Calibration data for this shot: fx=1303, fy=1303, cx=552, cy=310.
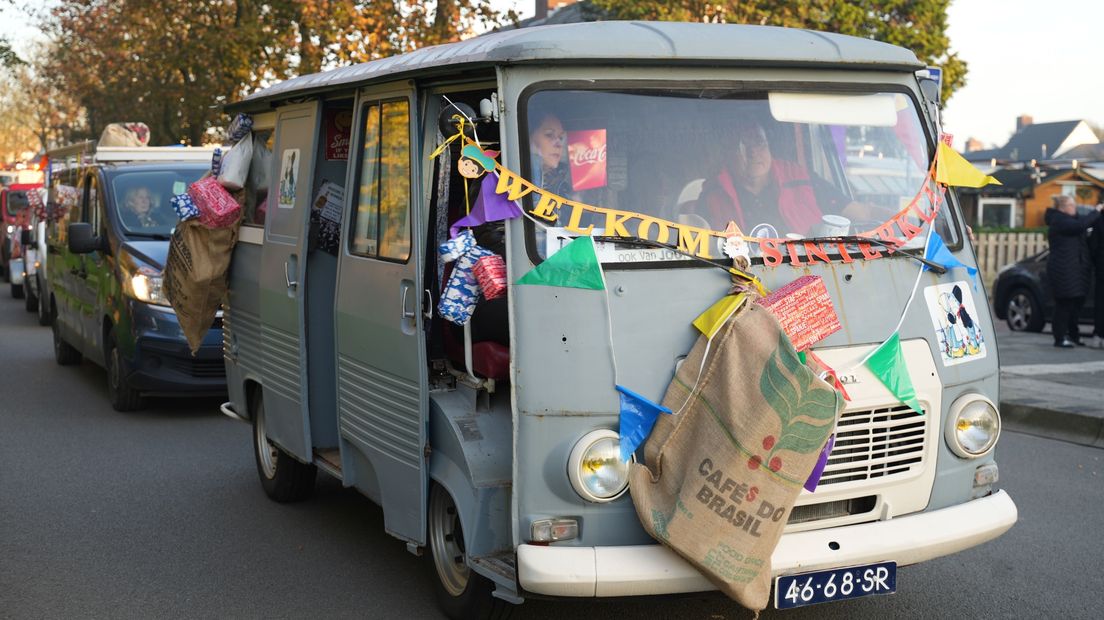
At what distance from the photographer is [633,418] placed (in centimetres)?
444

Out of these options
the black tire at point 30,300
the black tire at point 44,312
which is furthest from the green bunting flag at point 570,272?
the black tire at point 30,300

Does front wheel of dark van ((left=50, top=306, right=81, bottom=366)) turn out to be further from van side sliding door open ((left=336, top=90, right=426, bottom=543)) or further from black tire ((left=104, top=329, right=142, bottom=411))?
van side sliding door open ((left=336, top=90, right=426, bottom=543))

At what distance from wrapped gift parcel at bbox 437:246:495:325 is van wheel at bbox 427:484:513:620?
746 millimetres

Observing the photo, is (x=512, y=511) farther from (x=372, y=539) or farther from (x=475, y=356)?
(x=372, y=539)

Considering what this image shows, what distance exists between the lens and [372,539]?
675 centimetres

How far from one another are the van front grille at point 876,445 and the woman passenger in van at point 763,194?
759 millimetres

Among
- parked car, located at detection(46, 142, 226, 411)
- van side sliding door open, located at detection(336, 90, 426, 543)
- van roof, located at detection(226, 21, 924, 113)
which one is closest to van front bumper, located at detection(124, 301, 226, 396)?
parked car, located at detection(46, 142, 226, 411)

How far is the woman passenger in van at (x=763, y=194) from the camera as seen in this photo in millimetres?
4883

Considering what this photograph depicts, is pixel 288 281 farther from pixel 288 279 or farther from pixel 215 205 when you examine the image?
pixel 215 205

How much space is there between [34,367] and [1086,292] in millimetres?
11725

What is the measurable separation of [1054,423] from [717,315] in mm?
6444

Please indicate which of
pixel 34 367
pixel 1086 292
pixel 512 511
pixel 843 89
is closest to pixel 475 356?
pixel 512 511

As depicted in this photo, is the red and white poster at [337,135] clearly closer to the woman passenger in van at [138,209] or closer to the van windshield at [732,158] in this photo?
the van windshield at [732,158]

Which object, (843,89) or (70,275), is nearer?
(843,89)
